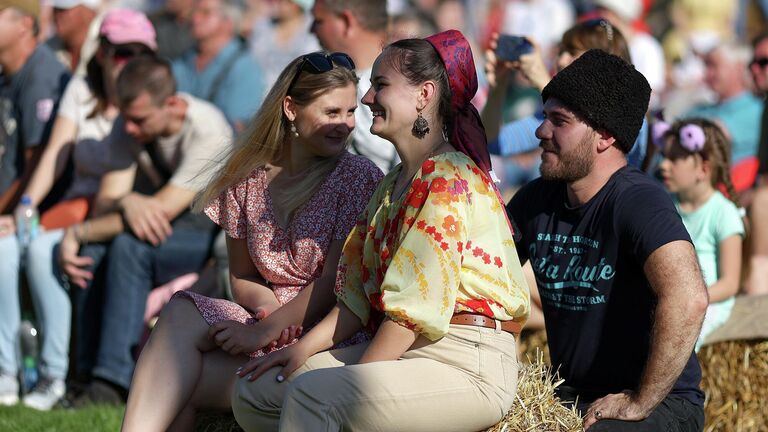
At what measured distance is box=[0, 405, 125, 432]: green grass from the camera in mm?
6031

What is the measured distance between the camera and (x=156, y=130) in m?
7.05

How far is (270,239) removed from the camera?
4.72 m

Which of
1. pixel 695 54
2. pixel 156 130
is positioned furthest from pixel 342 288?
pixel 695 54

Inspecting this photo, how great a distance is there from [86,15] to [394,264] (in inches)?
239

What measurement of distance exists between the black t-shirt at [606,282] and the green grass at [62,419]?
8.79ft

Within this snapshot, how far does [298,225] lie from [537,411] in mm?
1283

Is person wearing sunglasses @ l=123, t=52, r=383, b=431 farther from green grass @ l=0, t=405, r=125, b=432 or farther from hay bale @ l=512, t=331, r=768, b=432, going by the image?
green grass @ l=0, t=405, r=125, b=432

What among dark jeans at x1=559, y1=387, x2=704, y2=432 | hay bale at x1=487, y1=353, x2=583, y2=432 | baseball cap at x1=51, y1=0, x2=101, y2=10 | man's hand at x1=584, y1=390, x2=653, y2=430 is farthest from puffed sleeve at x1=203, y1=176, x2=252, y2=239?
baseball cap at x1=51, y1=0, x2=101, y2=10

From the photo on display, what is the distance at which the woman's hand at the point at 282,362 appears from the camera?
4070mm

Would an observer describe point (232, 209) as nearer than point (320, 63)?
No

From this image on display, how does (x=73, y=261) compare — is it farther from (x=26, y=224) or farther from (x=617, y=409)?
(x=617, y=409)

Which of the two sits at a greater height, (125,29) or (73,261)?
(125,29)

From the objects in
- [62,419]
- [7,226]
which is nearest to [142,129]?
[7,226]

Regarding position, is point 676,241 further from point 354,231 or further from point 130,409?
point 130,409
